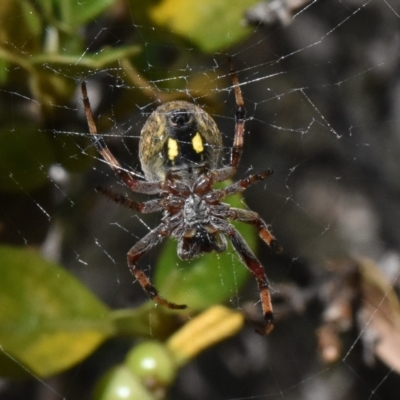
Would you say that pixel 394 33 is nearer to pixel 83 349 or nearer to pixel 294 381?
pixel 294 381

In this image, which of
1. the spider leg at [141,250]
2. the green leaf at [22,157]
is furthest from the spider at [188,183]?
the green leaf at [22,157]

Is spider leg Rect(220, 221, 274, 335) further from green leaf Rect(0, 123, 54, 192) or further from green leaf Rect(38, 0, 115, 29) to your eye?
green leaf Rect(38, 0, 115, 29)

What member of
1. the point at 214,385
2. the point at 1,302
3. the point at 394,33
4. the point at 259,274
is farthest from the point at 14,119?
the point at 394,33

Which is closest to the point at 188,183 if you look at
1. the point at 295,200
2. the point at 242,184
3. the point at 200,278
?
the point at 242,184

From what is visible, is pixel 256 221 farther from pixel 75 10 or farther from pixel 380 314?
pixel 75 10

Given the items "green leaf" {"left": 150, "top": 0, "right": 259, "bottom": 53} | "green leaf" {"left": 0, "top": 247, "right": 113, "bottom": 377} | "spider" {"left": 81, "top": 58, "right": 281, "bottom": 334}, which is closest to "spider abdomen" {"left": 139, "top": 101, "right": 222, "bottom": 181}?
"spider" {"left": 81, "top": 58, "right": 281, "bottom": 334}
